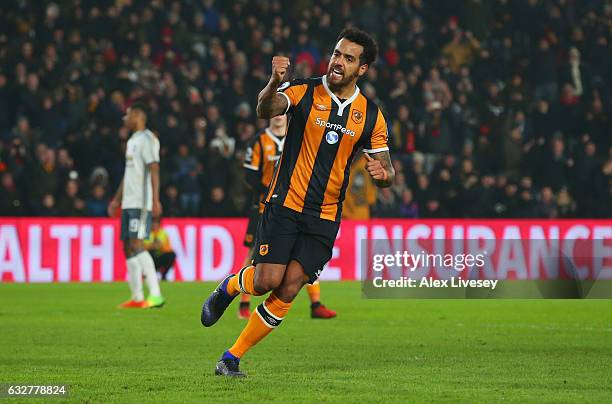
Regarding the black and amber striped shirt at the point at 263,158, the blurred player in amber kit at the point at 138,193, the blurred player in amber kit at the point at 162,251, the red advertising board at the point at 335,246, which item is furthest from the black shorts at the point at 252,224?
the red advertising board at the point at 335,246

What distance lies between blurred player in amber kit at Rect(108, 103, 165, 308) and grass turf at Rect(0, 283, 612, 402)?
63 cm

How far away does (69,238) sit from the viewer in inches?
760

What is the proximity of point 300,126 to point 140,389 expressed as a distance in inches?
77.3

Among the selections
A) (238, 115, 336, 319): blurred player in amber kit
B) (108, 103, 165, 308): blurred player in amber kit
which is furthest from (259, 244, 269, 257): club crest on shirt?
(108, 103, 165, 308): blurred player in amber kit

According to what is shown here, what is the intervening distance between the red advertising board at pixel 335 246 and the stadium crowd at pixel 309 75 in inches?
20.7

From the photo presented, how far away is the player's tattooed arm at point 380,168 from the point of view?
731 centimetres

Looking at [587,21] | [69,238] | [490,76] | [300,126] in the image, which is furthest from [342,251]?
[300,126]

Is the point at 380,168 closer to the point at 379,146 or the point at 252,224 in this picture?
the point at 379,146

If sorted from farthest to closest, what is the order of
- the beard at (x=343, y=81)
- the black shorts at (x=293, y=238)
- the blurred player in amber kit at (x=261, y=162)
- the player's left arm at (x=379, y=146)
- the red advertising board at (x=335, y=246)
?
1. the red advertising board at (x=335, y=246)
2. the blurred player in amber kit at (x=261, y=162)
3. the player's left arm at (x=379, y=146)
4. the beard at (x=343, y=81)
5. the black shorts at (x=293, y=238)

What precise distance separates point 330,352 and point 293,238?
187 cm

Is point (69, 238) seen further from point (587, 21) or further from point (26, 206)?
point (587, 21)

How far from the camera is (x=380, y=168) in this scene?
7.34m

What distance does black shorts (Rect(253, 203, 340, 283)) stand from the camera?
743cm

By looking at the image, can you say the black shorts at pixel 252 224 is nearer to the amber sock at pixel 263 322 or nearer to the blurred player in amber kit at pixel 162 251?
the amber sock at pixel 263 322
